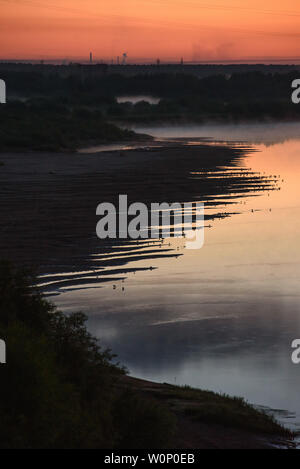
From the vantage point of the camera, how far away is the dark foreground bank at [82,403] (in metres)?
9.24

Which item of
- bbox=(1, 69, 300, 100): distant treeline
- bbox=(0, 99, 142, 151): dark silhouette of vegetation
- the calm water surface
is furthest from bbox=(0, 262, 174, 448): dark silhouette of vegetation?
bbox=(1, 69, 300, 100): distant treeline

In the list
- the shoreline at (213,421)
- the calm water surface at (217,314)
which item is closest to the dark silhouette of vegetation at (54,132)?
the calm water surface at (217,314)

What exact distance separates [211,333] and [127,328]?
156 centimetres

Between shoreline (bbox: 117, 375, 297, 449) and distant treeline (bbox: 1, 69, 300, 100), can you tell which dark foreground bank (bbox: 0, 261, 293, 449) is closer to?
shoreline (bbox: 117, 375, 297, 449)

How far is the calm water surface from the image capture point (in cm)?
1446

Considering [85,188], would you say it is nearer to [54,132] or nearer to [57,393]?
[54,132]

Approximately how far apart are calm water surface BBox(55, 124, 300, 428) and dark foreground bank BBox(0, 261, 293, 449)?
1065mm

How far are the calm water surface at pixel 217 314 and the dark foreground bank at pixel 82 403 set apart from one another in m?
1.07

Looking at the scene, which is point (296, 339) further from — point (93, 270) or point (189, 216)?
point (189, 216)

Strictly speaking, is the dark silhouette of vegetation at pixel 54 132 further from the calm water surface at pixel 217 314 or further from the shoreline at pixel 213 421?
the shoreline at pixel 213 421

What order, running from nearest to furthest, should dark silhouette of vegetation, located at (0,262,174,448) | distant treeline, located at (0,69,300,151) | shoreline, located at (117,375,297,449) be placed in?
1. dark silhouette of vegetation, located at (0,262,174,448)
2. shoreline, located at (117,375,297,449)
3. distant treeline, located at (0,69,300,151)

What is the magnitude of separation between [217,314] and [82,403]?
8.04 metres

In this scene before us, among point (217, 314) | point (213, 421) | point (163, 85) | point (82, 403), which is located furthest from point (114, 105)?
point (82, 403)

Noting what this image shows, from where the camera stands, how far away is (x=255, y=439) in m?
11.6
